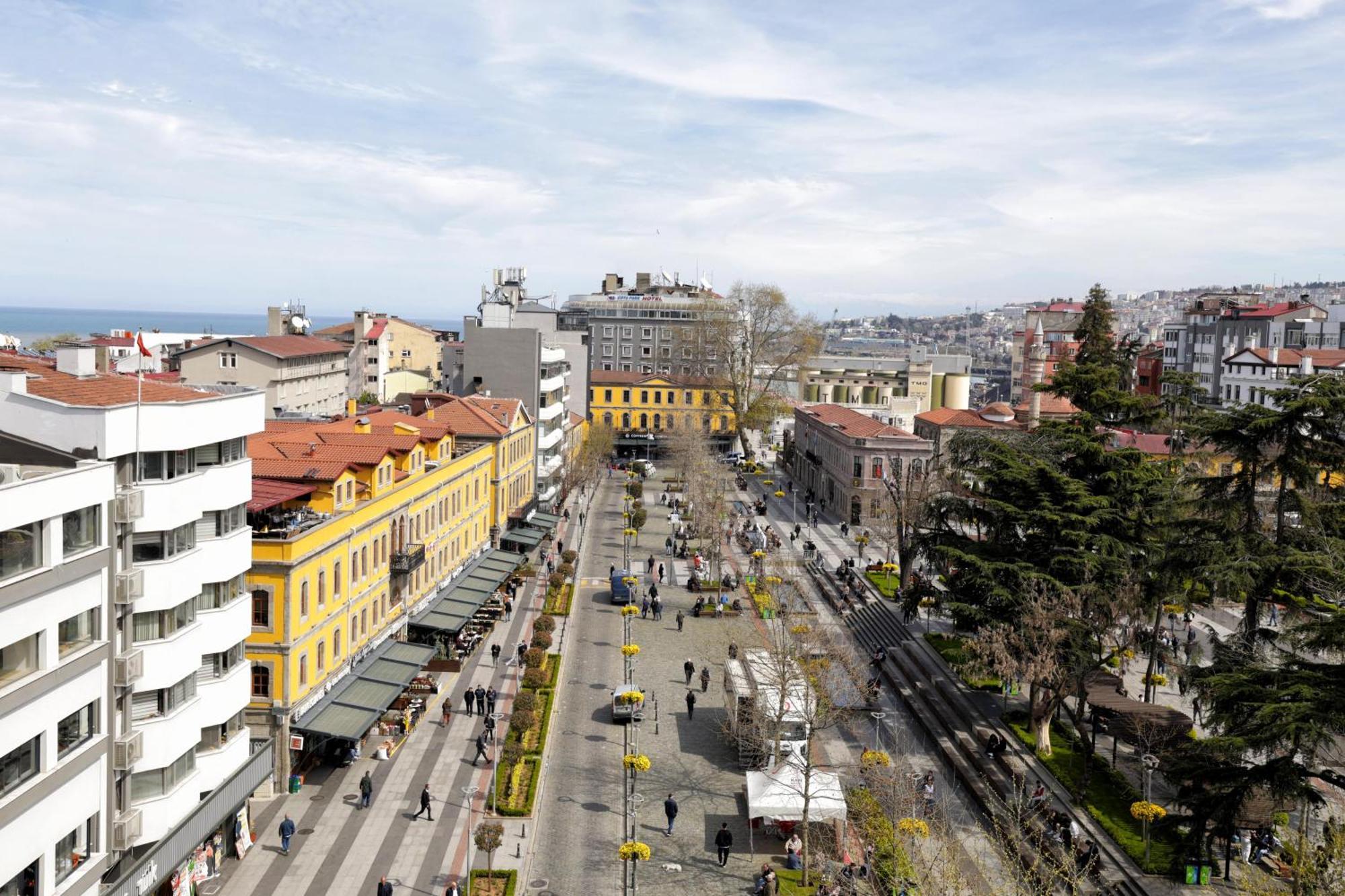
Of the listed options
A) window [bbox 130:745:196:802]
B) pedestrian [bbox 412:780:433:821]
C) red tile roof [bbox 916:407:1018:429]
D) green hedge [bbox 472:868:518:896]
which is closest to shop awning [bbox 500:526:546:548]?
red tile roof [bbox 916:407:1018:429]

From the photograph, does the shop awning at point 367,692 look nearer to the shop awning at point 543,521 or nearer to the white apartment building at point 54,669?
the white apartment building at point 54,669

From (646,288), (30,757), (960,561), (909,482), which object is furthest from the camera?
(646,288)

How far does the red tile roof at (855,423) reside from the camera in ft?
257

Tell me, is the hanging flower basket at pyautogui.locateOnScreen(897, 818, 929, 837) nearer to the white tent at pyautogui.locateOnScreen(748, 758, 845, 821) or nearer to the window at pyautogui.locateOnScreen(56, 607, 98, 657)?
the white tent at pyautogui.locateOnScreen(748, 758, 845, 821)

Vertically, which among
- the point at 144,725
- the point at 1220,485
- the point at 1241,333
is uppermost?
the point at 1241,333

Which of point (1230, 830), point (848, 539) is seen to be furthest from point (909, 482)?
point (1230, 830)

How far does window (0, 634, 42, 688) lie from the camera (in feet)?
62.2

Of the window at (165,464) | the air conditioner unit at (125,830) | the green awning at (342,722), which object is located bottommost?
the green awning at (342,722)

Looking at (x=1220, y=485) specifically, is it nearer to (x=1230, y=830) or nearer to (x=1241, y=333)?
(x=1230, y=830)

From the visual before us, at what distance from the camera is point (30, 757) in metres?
19.7

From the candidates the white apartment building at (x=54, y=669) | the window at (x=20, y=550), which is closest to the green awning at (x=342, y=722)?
the white apartment building at (x=54, y=669)

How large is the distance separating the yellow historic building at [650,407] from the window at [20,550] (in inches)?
3774

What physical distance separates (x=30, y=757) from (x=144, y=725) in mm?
4246

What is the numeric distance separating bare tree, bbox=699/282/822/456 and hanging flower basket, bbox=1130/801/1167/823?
72.2 meters
